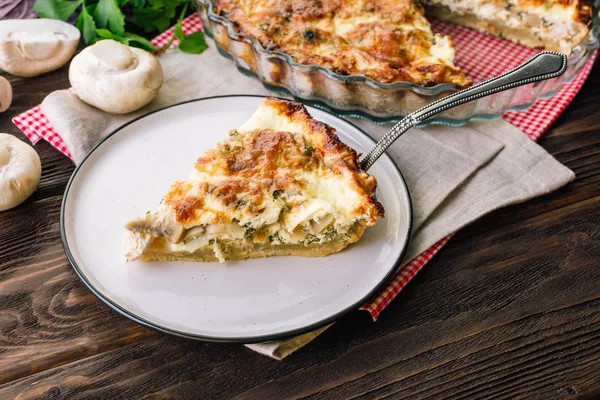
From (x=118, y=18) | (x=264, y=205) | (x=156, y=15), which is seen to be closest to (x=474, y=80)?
(x=264, y=205)

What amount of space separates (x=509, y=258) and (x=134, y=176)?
5.51 ft

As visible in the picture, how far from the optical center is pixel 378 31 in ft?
10.5

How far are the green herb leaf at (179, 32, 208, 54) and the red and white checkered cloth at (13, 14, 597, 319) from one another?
0.56ft

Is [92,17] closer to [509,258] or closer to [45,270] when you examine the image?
[45,270]

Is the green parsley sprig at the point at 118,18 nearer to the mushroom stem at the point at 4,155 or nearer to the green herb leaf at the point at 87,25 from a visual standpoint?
the green herb leaf at the point at 87,25

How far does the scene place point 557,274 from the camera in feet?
8.29

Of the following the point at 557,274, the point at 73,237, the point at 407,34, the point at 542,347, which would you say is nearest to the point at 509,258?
the point at 557,274

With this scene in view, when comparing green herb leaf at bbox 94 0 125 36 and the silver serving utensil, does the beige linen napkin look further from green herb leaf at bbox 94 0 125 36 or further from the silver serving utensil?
green herb leaf at bbox 94 0 125 36

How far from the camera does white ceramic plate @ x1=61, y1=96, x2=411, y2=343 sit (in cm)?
224

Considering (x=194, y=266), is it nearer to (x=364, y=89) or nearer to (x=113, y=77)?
(x=113, y=77)

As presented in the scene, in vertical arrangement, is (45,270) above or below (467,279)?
below

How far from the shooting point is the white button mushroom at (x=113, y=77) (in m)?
2.94

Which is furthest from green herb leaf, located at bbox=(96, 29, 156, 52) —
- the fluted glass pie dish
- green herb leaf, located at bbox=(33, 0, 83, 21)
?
the fluted glass pie dish

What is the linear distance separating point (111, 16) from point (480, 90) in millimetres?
2042
